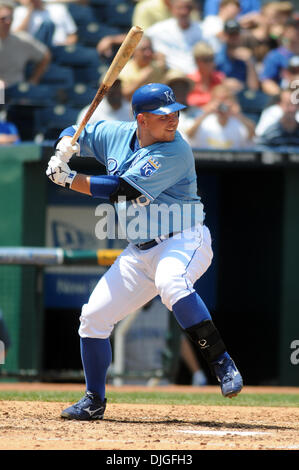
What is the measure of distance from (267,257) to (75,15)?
382cm

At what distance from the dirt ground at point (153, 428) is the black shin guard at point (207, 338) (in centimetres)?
37

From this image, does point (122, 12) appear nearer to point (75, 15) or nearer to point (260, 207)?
point (75, 15)

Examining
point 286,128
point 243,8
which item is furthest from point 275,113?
point 243,8

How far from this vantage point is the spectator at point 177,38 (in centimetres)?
1012

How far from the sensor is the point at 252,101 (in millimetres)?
10055

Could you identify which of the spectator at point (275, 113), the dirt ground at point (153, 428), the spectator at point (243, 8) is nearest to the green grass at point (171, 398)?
the dirt ground at point (153, 428)

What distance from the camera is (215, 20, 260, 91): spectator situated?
1004cm

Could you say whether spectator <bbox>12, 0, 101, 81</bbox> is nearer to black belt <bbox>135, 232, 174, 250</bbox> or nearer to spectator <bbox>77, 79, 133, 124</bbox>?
spectator <bbox>77, 79, 133, 124</bbox>

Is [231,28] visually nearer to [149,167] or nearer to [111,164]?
[111,164]

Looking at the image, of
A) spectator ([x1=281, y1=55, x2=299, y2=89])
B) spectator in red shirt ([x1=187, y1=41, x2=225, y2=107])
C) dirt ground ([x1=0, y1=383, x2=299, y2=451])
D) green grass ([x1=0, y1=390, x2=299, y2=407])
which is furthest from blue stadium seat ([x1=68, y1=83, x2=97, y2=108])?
dirt ground ([x1=0, y1=383, x2=299, y2=451])

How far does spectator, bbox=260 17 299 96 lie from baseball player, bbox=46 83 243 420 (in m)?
5.94

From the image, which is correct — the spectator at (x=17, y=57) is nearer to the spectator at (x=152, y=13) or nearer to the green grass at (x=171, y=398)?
the spectator at (x=152, y=13)

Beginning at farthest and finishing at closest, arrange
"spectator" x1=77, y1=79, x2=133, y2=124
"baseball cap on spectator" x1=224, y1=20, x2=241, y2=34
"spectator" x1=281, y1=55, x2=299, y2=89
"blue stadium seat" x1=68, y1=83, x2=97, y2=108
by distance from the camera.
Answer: "baseball cap on spectator" x1=224, y1=20, x2=241, y2=34, "blue stadium seat" x1=68, y1=83, x2=97, y2=108, "spectator" x1=281, y1=55, x2=299, y2=89, "spectator" x1=77, y1=79, x2=133, y2=124
